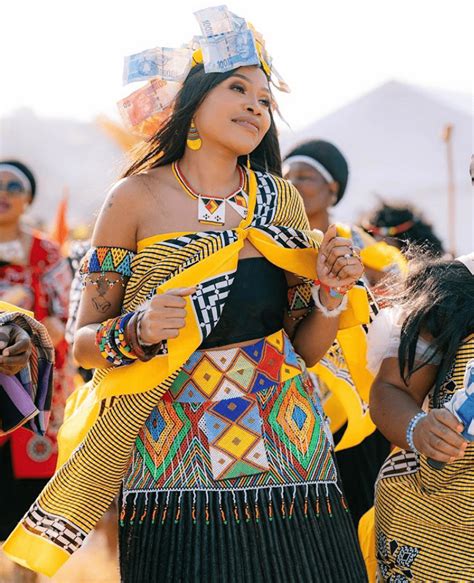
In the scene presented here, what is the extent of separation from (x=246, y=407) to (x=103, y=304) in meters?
0.54

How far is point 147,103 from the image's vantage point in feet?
11.3

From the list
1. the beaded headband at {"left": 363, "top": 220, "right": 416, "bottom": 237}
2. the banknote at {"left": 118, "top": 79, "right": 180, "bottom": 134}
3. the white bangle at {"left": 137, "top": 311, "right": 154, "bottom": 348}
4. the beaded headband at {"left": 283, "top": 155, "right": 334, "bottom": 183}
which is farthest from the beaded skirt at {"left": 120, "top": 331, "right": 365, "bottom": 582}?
the beaded headband at {"left": 363, "top": 220, "right": 416, "bottom": 237}

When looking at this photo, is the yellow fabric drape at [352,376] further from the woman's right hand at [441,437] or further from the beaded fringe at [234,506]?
the beaded fringe at [234,506]

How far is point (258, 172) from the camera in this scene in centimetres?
348

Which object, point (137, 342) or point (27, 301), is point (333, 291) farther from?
point (27, 301)

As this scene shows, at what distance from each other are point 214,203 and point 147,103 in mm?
453

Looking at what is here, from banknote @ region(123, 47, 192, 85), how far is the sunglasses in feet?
10.4

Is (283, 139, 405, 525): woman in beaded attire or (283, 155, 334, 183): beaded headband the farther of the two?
(283, 155, 334, 183): beaded headband

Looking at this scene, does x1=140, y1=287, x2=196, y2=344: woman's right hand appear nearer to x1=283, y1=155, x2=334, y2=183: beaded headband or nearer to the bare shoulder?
the bare shoulder

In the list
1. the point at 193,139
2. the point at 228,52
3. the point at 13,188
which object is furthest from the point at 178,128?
the point at 13,188

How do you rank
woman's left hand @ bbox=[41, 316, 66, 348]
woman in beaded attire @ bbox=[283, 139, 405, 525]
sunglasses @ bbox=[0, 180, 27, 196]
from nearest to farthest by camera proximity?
woman in beaded attire @ bbox=[283, 139, 405, 525] → woman's left hand @ bbox=[41, 316, 66, 348] → sunglasses @ bbox=[0, 180, 27, 196]

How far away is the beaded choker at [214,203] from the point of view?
3.21 m

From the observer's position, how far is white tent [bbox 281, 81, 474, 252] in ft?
40.3

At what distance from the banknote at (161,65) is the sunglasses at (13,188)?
3.17 meters
